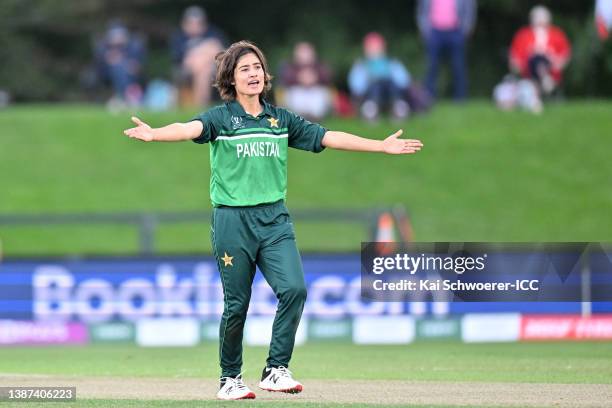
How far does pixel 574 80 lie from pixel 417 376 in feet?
94.7

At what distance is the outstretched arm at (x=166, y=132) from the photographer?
9.52 m

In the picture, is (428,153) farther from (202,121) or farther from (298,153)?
(202,121)

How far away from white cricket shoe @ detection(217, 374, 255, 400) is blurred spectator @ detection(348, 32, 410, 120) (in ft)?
53.0

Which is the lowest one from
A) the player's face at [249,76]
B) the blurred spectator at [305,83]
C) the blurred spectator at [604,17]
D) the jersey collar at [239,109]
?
the jersey collar at [239,109]

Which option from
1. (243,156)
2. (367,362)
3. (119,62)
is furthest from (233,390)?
(119,62)

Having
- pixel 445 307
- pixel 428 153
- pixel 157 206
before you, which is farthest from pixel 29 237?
pixel 445 307

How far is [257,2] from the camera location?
44406mm

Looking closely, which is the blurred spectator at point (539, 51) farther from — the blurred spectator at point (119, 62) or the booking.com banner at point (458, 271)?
the booking.com banner at point (458, 271)

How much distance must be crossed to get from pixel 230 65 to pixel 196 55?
17671 mm

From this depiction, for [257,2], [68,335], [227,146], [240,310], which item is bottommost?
[68,335]

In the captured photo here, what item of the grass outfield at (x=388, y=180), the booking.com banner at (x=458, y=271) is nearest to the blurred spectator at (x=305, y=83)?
the grass outfield at (x=388, y=180)

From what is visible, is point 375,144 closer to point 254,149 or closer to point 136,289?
point 254,149

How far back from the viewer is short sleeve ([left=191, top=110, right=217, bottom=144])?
390 inches

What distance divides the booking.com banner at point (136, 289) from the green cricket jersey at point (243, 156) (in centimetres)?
900
